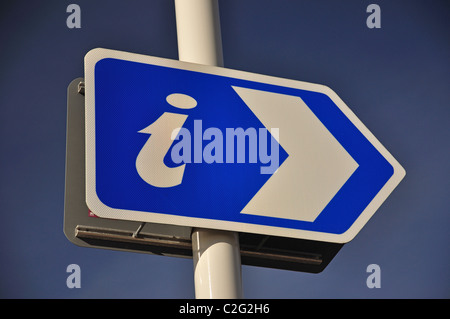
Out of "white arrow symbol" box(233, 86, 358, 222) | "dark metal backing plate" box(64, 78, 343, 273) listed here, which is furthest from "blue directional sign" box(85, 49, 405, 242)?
"dark metal backing plate" box(64, 78, 343, 273)

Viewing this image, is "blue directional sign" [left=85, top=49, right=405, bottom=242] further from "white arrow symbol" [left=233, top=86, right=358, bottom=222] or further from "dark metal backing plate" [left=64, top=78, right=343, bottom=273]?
"dark metal backing plate" [left=64, top=78, right=343, bottom=273]

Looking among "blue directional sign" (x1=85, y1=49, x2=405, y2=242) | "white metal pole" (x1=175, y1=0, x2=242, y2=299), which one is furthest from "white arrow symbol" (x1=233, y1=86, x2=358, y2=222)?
"white metal pole" (x1=175, y1=0, x2=242, y2=299)

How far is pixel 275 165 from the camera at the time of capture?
181cm

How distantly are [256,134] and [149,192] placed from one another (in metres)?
0.37

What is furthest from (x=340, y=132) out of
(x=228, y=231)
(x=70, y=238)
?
(x=70, y=238)

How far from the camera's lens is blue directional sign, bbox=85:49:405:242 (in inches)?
65.6

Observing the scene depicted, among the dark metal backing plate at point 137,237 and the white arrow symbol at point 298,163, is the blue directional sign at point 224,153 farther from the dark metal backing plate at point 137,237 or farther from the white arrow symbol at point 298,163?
the dark metal backing plate at point 137,237

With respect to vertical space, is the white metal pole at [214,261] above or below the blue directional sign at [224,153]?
below

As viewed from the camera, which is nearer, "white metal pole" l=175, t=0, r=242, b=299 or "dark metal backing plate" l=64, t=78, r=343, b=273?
"white metal pole" l=175, t=0, r=242, b=299

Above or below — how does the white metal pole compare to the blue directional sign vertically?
below

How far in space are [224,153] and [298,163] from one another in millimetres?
224

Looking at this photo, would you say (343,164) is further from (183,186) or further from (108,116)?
(108,116)

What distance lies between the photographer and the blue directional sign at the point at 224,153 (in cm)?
167

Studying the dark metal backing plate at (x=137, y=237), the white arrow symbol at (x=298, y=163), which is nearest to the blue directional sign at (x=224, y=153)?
the white arrow symbol at (x=298, y=163)
